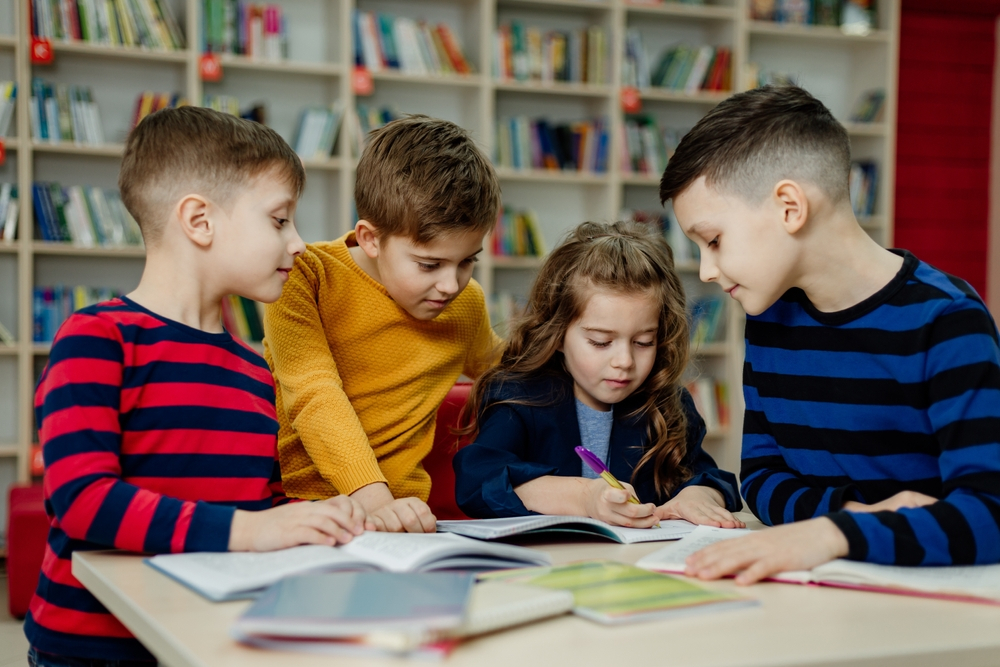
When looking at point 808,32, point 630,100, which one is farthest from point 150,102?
point 808,32

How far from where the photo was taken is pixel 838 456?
4.35 ft

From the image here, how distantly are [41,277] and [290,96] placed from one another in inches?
52.4

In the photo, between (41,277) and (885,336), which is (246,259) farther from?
(41,277)

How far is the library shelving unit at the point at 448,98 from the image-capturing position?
3746mm

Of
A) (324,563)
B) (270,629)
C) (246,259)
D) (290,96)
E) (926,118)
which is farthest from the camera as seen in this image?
(926,118)

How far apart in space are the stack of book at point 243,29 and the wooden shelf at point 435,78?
0.44 metres

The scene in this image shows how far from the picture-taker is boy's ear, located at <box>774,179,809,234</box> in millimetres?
1263

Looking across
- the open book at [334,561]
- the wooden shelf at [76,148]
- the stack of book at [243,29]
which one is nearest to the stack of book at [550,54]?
the stack of book at [243,29]

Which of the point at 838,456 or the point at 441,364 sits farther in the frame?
the point at 441,364

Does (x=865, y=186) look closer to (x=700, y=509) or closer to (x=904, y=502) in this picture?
(x=700, y=509)

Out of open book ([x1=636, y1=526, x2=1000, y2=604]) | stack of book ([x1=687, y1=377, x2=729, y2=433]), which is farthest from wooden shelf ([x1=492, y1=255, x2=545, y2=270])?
open book ([x1=636, y1=526, x2=1000, y2=604])

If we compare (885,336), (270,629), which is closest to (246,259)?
(270,629)

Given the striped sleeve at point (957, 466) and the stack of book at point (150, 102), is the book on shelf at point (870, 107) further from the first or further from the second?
the striped sleeve at point (957, 466)

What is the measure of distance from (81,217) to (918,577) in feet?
11.7
